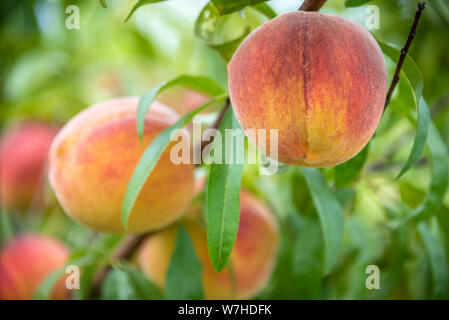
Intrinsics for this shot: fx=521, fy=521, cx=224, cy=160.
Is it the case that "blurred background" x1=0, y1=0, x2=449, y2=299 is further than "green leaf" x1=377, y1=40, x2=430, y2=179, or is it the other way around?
"blurred background" x1=0, y1=0, x2=449, y2=299

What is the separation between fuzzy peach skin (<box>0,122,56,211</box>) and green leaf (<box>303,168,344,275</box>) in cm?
98

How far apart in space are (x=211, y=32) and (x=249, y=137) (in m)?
0.18

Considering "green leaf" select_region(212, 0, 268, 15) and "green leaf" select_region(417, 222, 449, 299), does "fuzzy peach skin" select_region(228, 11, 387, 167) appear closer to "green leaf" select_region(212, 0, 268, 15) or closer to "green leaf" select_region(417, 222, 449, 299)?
"green leaf" select_region(212, 0, 268, 15)

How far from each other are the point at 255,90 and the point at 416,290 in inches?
24.2

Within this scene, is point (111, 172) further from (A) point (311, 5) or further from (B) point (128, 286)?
(A) point (311, 5)

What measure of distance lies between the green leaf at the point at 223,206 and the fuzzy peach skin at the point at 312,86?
0.08 m

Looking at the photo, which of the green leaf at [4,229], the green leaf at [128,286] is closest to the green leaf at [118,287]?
the green leaf at [128,286]

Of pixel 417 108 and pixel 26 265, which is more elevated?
pixel 417 108

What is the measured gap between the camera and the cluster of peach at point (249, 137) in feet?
Answer: 1.66

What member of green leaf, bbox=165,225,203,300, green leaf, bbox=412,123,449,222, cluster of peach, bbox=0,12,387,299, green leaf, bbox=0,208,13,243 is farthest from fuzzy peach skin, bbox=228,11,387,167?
green leaf, bbox=0,208,13,243

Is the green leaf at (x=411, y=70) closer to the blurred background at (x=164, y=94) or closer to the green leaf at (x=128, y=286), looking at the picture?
the blurred background at (x=164, y=94)

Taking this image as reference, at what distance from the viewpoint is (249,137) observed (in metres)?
0.55

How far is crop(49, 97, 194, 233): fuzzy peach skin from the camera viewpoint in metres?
0.72

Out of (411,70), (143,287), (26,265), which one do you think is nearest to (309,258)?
(143,287)
